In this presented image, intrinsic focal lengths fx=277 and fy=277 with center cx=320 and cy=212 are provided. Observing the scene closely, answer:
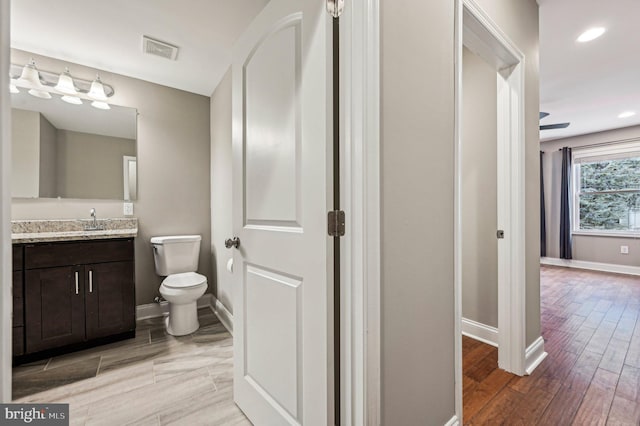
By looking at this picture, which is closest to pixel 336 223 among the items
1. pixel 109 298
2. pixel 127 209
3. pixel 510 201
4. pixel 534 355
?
pixel 510 201

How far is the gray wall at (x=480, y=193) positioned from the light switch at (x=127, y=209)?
3113mm

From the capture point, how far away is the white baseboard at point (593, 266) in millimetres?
4622

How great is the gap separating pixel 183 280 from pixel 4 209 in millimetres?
2114

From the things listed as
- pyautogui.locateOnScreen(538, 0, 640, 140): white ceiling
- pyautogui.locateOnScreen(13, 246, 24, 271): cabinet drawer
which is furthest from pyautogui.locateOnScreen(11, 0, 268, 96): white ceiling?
pyautogui.locateOnScreen(538, 0, 640, 140): white ceiling

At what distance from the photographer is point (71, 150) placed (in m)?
2.48

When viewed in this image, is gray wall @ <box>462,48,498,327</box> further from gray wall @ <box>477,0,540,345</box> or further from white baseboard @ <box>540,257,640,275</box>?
white baseboard @ <box>540,257,640,275</box>

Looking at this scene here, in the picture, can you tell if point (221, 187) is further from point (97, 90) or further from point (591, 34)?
point (591, 34)

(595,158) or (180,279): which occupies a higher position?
(595,158)

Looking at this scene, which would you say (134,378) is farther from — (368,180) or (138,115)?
(138,115)

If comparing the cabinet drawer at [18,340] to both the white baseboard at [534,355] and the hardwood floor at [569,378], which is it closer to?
the hardwood floor at [569,378]

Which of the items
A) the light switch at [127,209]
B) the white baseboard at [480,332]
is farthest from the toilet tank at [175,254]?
the white baseboard at [480,332]

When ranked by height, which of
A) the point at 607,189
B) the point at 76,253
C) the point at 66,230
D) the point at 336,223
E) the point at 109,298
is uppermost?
the point at 607,189

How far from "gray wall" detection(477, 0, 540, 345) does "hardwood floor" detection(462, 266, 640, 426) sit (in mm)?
278

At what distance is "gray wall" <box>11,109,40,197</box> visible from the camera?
225 centimetres
